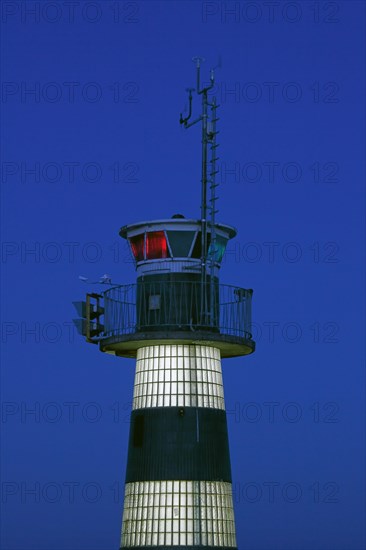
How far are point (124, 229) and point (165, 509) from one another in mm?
9548

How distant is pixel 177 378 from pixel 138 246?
4.82 metres

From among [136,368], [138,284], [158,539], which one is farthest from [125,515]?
[138,284]

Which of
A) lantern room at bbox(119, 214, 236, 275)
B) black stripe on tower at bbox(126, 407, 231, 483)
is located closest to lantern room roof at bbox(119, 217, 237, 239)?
lantern room at bbox(119, 214, 236, 275)

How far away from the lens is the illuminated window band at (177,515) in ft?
136

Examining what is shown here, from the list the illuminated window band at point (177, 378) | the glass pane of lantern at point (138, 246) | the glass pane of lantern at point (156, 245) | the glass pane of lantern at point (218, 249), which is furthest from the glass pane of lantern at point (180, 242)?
the illuminated window band at point (177, 378)

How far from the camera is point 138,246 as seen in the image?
145ft

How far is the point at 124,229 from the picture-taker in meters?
44.3

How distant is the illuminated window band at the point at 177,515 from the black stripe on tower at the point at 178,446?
0.32 m

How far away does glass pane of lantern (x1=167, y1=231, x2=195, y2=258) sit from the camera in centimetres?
4341

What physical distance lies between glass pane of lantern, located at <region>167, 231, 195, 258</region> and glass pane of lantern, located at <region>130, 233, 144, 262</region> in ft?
3.76

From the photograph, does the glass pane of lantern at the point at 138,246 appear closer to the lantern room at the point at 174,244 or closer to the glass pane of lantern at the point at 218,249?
the lantern room at the point at 174,244

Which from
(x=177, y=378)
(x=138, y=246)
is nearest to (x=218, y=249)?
(x=138, y=246)

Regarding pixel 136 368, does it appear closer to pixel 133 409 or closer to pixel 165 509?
pixel 133 409

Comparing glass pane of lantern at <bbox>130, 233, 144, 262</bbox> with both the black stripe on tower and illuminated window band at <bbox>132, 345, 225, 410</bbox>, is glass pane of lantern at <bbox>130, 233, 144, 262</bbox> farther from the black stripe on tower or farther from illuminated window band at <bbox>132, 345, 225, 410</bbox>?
the black stripe on tower
